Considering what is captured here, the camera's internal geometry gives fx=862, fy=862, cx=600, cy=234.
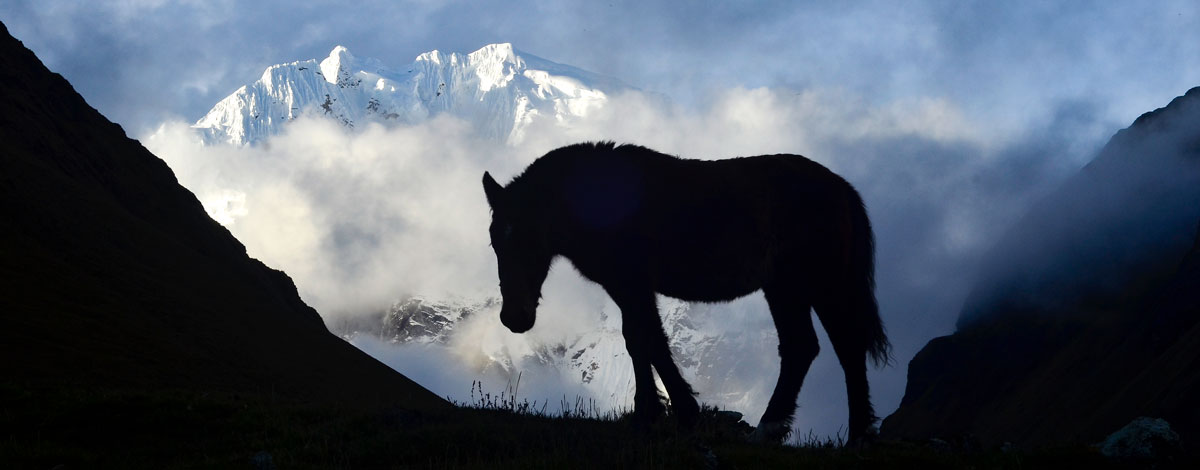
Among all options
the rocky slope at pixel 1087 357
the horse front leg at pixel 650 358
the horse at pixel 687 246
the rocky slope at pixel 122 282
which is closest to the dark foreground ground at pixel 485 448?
the horse front leg at pixel 650 358

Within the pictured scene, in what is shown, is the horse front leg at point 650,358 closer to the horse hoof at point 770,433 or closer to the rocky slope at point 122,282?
the horse hoof at point 770,433

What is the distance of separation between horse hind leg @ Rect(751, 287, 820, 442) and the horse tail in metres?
0.66

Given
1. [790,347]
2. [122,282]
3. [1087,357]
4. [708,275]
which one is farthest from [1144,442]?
[1087,357]

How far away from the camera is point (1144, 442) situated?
7191 millimetres

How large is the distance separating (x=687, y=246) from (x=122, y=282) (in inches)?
4455

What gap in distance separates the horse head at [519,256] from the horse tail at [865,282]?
3760 millimetres

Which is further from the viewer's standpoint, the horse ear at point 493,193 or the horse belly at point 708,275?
the horse ear at point 493,193

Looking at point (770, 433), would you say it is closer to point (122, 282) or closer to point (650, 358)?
point (650, 358)

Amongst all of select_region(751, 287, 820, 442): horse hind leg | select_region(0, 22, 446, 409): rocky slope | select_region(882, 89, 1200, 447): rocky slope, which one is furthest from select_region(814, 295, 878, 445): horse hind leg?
select_region(882, 89, 1200, 447): rocky slope

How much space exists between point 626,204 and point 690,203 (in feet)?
2.32

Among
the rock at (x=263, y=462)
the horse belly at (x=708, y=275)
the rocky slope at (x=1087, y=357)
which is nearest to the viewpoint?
the rock at (x=263, y=462)

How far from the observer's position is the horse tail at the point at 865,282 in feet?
33.9

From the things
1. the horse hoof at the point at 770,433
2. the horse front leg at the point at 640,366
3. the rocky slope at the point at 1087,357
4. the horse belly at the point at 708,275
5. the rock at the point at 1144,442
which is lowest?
the rock at the point at 1144,442

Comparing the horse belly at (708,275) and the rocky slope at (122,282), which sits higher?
the rocky slope at (122,282)
